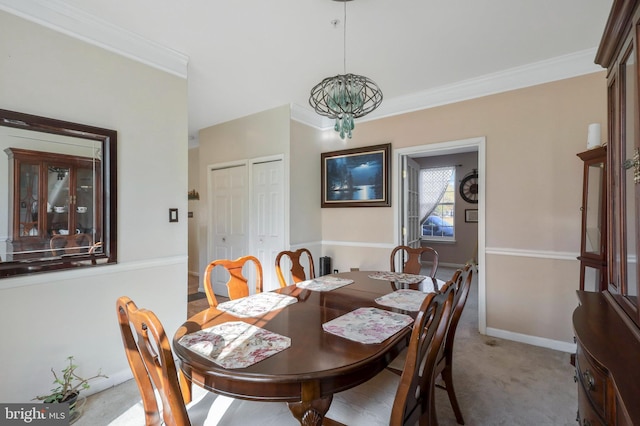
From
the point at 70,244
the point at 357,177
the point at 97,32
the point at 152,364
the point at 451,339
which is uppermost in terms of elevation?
the point at 97,32

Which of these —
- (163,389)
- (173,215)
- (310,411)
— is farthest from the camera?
(173,215)

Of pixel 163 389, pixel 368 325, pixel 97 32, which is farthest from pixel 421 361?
pixel 97 32

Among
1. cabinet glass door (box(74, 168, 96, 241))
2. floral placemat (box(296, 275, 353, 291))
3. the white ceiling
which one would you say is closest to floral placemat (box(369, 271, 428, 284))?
floral placemat (box(296, 275, 353, 291))

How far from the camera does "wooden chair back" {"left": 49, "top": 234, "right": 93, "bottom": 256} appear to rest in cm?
193

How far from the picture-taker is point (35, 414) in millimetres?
1707

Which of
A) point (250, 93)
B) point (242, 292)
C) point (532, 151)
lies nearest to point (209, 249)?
point (250, 93)

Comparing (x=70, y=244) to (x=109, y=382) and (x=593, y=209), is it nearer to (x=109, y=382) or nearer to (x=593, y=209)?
(x=109, y=382)

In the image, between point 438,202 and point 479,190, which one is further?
point 438,202

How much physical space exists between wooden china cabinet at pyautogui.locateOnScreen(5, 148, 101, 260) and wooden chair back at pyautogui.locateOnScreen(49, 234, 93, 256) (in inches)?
1.0

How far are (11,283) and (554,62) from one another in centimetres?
452

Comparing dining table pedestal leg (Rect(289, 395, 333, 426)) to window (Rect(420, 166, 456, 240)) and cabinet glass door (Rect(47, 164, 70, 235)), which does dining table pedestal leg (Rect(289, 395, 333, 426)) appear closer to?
cabinet glass door (Rect(47, 164, 70, 235))

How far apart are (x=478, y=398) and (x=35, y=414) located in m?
2.77

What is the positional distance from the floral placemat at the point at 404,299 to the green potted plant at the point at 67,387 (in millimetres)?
1970

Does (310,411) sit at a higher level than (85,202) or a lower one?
lower
